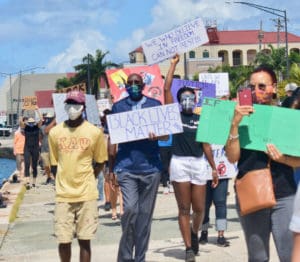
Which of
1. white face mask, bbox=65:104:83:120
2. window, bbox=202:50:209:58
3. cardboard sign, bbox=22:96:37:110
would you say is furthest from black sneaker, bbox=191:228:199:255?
window, bbox=202:50:209:58

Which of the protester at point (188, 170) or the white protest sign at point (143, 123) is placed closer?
the white protest sign at point (143, 123)

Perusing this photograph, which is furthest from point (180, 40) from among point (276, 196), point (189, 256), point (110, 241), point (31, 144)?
point (31, 144)

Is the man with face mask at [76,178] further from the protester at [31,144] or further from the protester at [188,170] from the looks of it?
the protester at [31,144]

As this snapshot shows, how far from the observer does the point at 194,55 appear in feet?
415

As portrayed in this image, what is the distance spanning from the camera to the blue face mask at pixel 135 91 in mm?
7881

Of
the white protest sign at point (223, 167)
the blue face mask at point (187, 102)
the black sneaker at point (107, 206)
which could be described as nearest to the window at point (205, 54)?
the black sneaker at point (107, 206)

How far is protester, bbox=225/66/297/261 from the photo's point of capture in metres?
5.36

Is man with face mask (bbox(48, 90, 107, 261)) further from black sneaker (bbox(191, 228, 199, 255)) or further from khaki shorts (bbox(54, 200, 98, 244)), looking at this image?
black sneaker (bbox(191, 228, 199, 255))

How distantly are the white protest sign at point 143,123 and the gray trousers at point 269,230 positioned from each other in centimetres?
240

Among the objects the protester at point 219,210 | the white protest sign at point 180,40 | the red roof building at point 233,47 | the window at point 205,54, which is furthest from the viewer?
the red roof building at point 233,47

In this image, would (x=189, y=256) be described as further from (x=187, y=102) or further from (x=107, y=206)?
(x=107, y=206)

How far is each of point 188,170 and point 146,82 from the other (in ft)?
12.7

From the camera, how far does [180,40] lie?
30.1 feet

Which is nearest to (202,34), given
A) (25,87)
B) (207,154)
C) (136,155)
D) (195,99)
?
(195,99)
